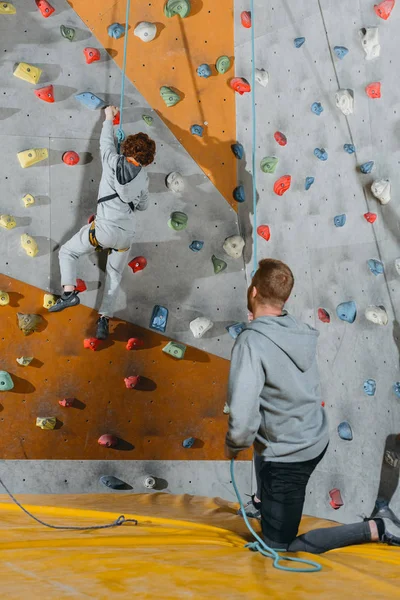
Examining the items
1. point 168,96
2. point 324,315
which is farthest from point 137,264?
point 324,315

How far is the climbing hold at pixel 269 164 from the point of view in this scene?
3.74m

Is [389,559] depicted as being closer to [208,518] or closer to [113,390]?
[208,518]

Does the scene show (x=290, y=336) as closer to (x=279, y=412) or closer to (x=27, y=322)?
(x=279, y=412)

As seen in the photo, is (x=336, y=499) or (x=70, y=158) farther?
(x=70, y=158)

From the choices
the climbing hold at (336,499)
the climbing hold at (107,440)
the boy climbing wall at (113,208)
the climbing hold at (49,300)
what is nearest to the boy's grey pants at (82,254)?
the boy climbing wall at (113,208)

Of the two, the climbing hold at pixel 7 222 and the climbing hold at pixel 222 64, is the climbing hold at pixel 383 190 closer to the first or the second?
the climbing hold at pixel 222 64

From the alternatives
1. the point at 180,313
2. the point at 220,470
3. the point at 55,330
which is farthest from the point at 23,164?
the point at 220,470

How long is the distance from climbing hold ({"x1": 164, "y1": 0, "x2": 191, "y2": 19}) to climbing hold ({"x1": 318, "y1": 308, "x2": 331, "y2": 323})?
173cm

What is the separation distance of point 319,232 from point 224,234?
54cm

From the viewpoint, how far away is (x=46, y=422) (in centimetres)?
347

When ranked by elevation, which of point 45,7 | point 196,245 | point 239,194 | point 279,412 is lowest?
point 279,412

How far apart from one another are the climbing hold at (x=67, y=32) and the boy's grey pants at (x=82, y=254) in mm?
989

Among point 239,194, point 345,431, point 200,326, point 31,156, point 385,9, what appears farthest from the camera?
point 239,194

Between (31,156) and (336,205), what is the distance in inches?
60.6
